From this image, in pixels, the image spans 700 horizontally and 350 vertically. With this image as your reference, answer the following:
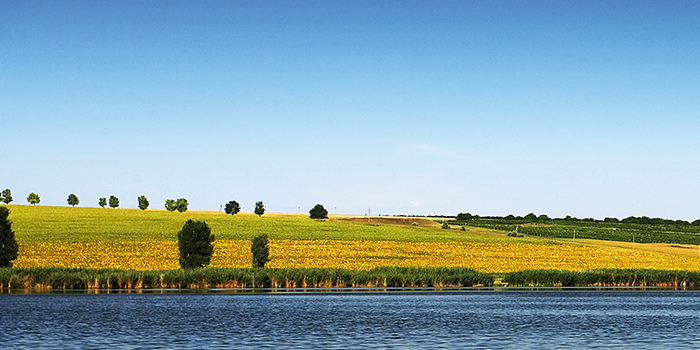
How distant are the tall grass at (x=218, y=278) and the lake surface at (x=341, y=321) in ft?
19.3

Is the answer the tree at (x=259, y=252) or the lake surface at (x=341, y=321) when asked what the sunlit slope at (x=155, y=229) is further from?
the lake surface at (x=341, y=321)

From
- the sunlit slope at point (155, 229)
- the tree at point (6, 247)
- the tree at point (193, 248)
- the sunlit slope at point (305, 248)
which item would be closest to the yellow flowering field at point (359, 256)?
the sunlit slope at point (305, 248)

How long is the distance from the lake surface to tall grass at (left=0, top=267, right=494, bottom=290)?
5879mm

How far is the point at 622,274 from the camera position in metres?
94.8

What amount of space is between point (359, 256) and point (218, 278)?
33.9 metres

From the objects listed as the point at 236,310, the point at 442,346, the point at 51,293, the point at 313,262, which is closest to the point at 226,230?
the point at 313,262

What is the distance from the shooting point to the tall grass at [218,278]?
78062 mm

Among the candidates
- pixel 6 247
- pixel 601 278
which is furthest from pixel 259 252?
pixel 601 278

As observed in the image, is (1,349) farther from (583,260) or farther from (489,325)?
(583,260)

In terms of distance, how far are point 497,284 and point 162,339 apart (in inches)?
2569

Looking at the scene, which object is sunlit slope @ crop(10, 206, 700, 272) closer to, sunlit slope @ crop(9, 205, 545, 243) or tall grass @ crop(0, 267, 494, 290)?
sunlit slope @ crop(9, 205, 545, 243)

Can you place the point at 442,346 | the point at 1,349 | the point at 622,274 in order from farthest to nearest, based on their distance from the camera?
the point at 622,274 < the point at 442,346 < the point at 1,349

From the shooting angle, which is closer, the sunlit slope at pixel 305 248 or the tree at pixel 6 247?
the tree at pixel 6 247

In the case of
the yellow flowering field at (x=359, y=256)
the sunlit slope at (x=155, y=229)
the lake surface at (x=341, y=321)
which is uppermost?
the sunlit slope at (x=155, y=229)
